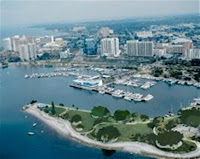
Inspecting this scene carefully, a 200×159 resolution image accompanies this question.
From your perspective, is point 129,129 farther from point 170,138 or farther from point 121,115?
point 170,138

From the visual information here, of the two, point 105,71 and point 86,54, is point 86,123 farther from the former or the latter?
point 86,54

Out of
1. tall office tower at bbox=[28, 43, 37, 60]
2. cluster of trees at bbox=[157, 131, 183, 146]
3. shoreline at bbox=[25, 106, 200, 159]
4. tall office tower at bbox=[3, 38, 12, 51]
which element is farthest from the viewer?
tall office tower at bbox=[3, 38, 12, 51]

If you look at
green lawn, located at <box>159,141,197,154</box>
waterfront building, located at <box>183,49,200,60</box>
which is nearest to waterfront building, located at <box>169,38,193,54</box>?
waterfront building, located at <box>183,49,200,60</box>

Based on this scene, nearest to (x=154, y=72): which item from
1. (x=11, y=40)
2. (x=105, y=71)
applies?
(x=105, y=71)

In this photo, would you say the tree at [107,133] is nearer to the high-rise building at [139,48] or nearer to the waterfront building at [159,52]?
the waterfront building at [159,52]

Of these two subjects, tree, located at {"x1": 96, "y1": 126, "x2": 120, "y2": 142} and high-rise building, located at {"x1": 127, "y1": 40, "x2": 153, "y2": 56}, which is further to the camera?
high-rise building, located at {"x1": 127, "y1": 40, "x2": 153, "y2": 56}

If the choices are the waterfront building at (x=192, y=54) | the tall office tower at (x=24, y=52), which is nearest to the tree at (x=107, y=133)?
the waterfront building at (x=192, y=54)

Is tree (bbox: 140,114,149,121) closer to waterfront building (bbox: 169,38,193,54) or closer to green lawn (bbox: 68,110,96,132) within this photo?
green lawn (bbox: 68,110,96,132)
